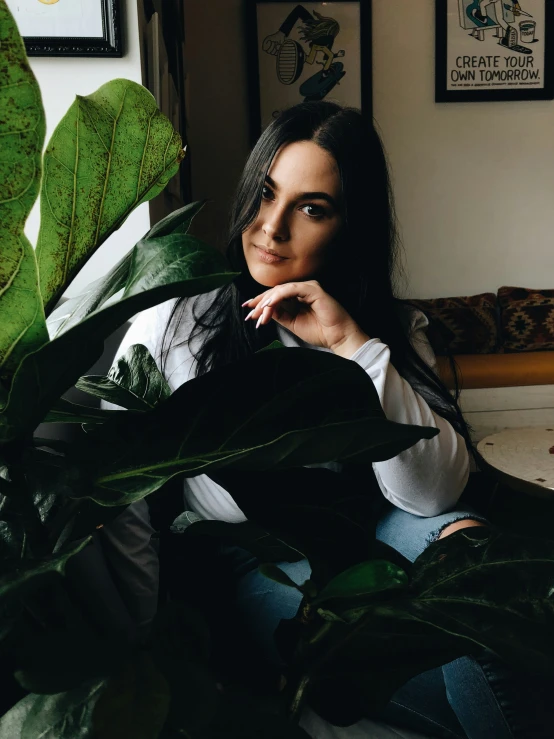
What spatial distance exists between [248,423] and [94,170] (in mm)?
123

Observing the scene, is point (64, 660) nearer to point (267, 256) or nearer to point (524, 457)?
point (267, 256)

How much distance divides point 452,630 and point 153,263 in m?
0.18

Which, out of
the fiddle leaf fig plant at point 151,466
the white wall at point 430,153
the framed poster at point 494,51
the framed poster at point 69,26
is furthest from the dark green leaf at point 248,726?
the framed poster at point 494,51

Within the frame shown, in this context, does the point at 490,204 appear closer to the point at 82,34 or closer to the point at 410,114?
the point at 410,114

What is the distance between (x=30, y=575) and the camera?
0.21 metres

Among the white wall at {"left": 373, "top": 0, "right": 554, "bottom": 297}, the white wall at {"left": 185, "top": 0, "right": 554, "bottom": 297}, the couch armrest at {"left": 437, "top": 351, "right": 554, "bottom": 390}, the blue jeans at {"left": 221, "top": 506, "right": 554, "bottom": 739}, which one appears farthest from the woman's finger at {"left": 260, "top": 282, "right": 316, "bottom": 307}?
the white wall at {"left": 373, "top": 0, "right": 554, "bottom": 297}

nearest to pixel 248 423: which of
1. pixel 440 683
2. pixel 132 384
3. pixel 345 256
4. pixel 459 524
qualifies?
pixel 132 384

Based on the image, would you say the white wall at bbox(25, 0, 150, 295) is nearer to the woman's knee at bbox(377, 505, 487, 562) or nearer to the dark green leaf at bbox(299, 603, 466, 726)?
the woman's knee at bbox(377, 505, 487, 562)

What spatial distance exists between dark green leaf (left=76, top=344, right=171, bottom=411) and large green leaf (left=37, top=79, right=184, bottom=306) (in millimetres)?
100

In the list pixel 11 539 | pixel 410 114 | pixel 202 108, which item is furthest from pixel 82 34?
pixel 410 114

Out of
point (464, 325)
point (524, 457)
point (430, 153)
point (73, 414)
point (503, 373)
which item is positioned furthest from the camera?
point (430, 153)

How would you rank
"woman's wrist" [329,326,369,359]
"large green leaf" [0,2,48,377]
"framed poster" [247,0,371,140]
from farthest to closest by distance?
"framed poster" [247,0,371,140], "woman's wrist" [329,326,369,359], "large green leaf" [0,2,48,377]

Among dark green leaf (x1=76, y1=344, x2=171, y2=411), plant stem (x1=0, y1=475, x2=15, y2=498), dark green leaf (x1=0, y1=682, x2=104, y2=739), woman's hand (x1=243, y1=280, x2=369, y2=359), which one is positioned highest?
dark green leaf (x1=76, y1=344, x2=171, y2=411)

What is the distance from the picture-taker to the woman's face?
3.80 ft
